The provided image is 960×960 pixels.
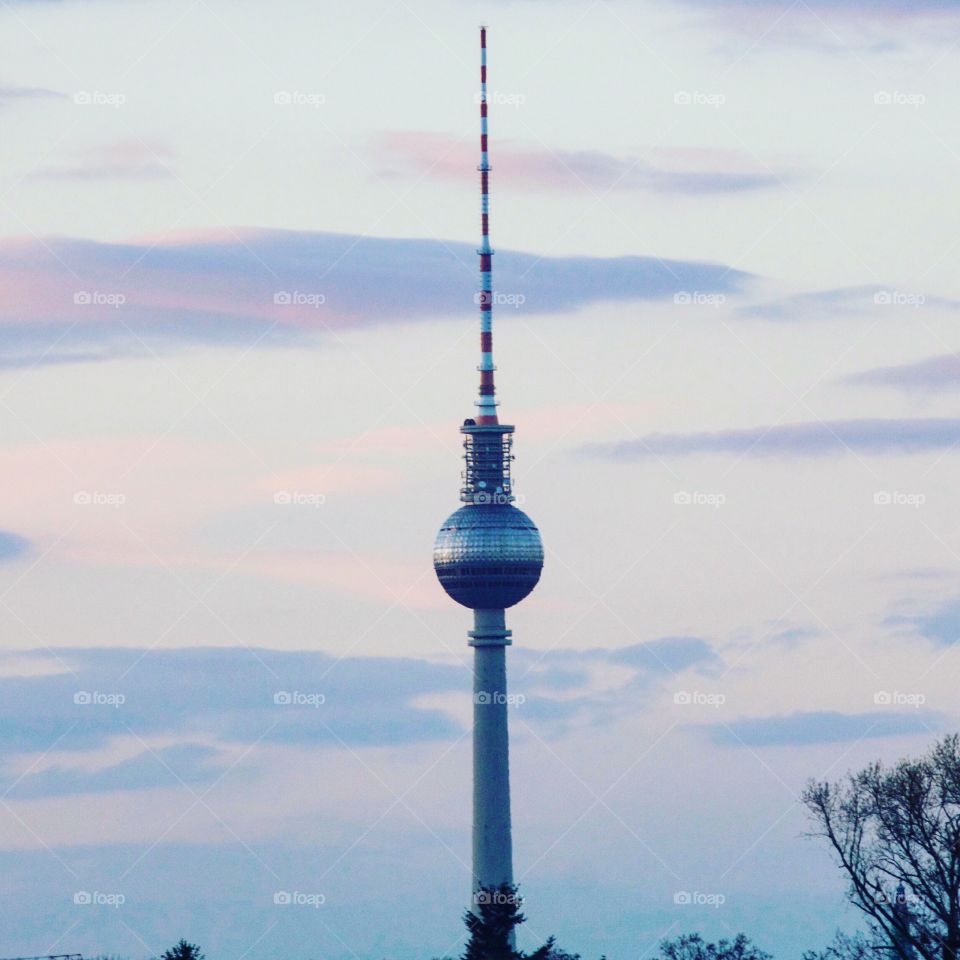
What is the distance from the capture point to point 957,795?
101 metres

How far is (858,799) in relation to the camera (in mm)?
101500

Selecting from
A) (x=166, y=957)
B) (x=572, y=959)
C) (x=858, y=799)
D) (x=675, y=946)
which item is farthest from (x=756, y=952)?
(x=858, y=799)

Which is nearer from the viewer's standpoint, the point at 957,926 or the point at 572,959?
the point at 957,926

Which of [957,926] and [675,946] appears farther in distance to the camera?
[675,946]

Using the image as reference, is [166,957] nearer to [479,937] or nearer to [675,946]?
[479,937]

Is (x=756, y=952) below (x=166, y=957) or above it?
above

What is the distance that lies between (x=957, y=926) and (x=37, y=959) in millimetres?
43769

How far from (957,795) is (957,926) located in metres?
6.31

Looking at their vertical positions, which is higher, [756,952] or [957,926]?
[756,952]

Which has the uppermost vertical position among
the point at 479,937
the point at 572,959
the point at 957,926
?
the point at 572,959

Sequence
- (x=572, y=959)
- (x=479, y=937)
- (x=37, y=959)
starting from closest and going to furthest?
(x=37, y=959)
(x=479, y=937)
(x=572, y=959)

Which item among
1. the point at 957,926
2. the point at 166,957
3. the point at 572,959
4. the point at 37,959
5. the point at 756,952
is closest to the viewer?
the point at 957,926

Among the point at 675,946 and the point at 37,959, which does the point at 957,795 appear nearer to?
the point at 37,959

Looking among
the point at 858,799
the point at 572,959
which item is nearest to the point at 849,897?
the point at 858,799
